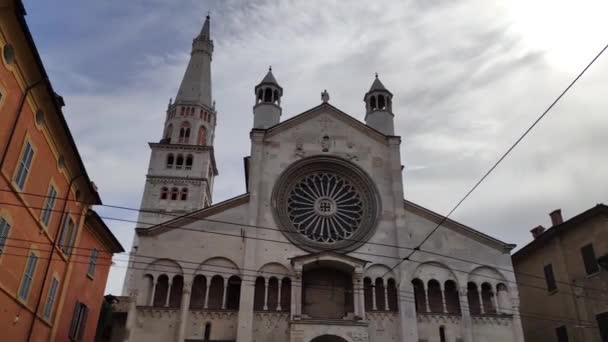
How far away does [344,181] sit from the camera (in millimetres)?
26656

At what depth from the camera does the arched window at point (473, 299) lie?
23578 mm

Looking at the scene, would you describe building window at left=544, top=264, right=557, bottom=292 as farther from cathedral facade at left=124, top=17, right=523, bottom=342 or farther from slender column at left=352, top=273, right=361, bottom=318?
slender column at left=352, top=273, right=361, bottom=318

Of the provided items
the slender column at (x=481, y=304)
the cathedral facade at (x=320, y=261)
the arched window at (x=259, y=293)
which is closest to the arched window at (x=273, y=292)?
the cathedral facade at (x=320, y=261)

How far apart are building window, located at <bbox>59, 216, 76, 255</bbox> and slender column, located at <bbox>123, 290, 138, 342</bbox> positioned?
4.46 m

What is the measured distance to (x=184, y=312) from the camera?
21.4 m

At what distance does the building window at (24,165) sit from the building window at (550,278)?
23479mm

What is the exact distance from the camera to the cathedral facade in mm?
21750

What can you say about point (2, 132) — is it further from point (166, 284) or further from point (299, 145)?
point (299, 145)

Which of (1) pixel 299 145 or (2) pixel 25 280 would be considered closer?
(2) pixel 25 280

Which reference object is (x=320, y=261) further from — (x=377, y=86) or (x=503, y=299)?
(x=377, y=86)

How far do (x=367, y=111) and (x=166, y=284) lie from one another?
15.9 meters

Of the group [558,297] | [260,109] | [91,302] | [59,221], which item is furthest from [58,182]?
[558,297]

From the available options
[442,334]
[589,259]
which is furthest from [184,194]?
[589,259]

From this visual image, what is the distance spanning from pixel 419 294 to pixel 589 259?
7790mm
